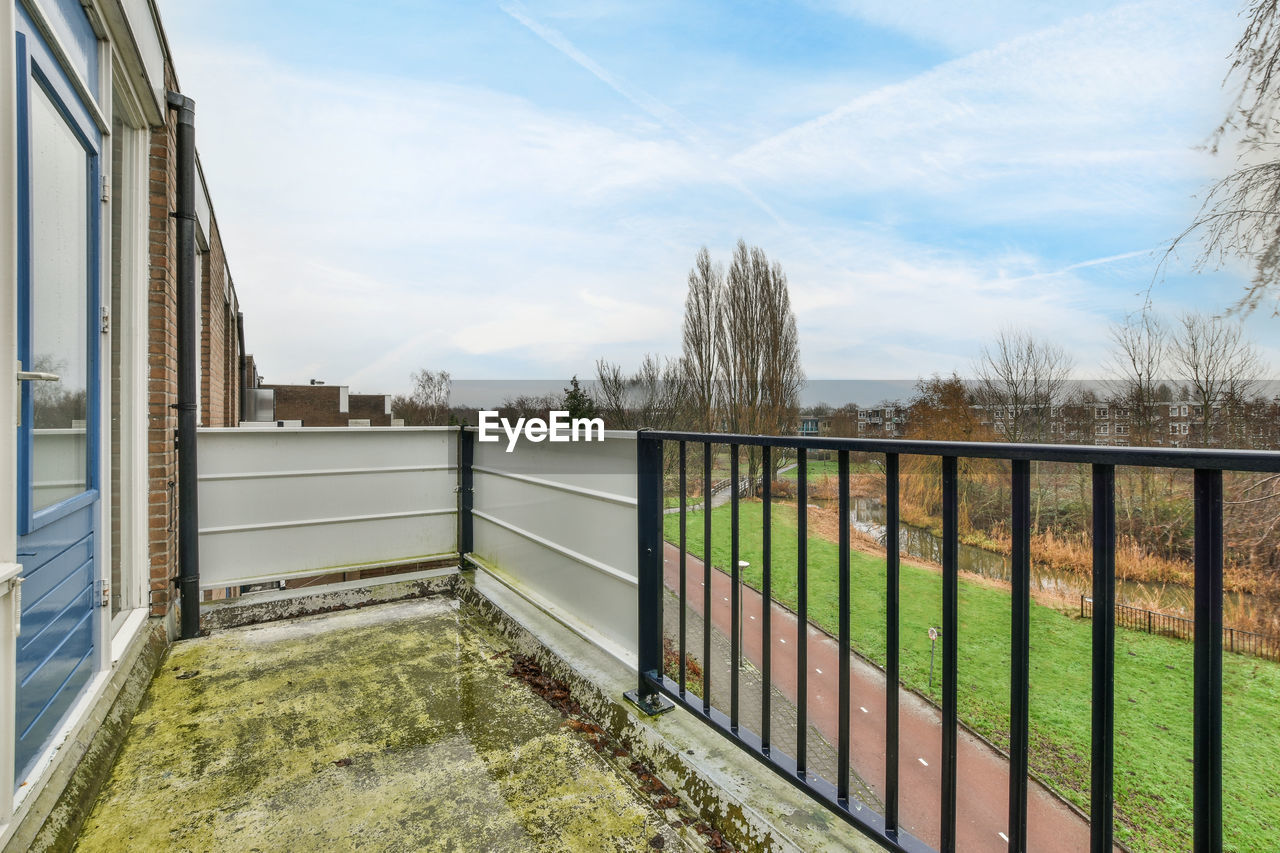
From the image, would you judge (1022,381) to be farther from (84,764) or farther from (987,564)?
(84,764)

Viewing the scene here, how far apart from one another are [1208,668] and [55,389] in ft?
9.07

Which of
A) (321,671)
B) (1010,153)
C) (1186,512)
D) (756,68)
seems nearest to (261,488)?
(321,671)

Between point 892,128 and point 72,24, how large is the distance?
2325 centimetres

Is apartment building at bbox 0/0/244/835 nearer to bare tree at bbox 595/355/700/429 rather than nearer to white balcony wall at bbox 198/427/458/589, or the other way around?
white balcony wall at bbox 198/427/458/589

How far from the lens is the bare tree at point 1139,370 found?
942 centimetres

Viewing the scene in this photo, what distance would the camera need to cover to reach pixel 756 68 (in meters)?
13.8

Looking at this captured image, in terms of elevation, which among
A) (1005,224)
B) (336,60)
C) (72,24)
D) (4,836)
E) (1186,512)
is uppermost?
(1005,224)

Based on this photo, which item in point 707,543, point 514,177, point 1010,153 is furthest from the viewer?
point 1010,153

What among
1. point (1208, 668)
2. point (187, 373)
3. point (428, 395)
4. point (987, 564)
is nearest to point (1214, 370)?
point (987, 564)

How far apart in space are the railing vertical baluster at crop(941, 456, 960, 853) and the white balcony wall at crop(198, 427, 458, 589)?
3.33 metres

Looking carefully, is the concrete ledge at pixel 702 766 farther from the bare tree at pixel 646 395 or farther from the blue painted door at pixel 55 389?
the bare tree at pixel 646 395

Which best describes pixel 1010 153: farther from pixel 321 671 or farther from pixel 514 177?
pixel 321 671

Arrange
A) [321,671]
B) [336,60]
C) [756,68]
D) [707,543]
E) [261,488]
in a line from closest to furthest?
1. [707,543]
2. [321,671]
3. [261,488]
4. [336,60]
5. [756,68]

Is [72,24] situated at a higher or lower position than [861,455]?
higher
